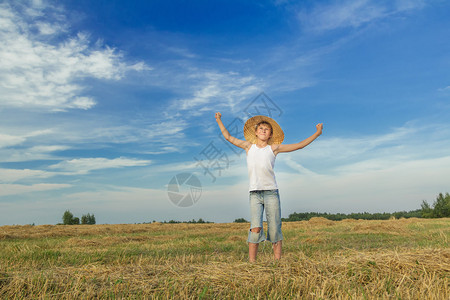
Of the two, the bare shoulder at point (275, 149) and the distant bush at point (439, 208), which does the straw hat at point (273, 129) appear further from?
the distant bush at point (439, 208)

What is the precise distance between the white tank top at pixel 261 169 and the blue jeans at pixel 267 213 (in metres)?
0.11

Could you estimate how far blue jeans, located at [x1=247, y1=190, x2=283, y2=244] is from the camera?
503 cm

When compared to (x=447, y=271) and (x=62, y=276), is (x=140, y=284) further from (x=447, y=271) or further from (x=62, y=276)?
(x=447, y=271)

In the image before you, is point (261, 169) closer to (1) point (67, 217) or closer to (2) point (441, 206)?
(1) point (67, 217)

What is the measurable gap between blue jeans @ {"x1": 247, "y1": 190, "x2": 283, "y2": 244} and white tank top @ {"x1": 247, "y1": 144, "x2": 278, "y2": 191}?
0.37 ft

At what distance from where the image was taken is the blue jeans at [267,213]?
503cm

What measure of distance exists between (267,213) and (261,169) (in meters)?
0.63

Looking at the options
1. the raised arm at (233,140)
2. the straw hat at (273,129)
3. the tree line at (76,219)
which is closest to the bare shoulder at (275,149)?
the straw hat at (273,129)

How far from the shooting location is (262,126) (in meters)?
5.50

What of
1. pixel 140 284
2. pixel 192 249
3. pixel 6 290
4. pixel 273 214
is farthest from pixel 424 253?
pixel 6 290

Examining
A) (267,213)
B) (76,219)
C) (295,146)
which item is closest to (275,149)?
(295,146)

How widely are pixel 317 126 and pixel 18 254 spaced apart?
18.3 feet

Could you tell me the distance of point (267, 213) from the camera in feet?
16.6

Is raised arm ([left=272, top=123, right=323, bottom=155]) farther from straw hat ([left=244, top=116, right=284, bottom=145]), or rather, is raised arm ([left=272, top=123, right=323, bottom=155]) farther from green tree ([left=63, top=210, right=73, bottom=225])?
green tree ([left=63, top=210, right=73, bottom=225])
